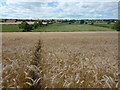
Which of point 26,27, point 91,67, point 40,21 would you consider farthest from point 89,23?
point 91,67

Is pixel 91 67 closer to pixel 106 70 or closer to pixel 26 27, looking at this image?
pixel 106 70

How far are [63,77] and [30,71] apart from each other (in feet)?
3.14

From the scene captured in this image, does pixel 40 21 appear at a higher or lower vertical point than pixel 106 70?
higher

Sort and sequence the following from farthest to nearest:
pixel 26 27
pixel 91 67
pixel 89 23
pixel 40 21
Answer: pixel 40 21, pixel 89 23, pixel 26 27, pixel 91 67

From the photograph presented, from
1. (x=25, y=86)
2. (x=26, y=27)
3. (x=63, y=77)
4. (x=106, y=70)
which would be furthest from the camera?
(x=26, y=27)

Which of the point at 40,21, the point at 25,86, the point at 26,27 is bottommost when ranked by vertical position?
the point at 25,86

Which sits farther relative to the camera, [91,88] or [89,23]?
[89,23]

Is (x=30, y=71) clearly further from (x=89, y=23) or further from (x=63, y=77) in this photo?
(x=89, y=23)

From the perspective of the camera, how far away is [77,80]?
231 cm

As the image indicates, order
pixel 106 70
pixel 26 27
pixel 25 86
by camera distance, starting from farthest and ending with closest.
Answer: pixel 26 27
pixel 106 70
pixel 25 86

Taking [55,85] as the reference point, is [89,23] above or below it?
above

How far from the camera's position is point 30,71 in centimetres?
291

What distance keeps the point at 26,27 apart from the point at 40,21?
13811 mm

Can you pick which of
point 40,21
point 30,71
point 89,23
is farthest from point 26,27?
point 30,71
